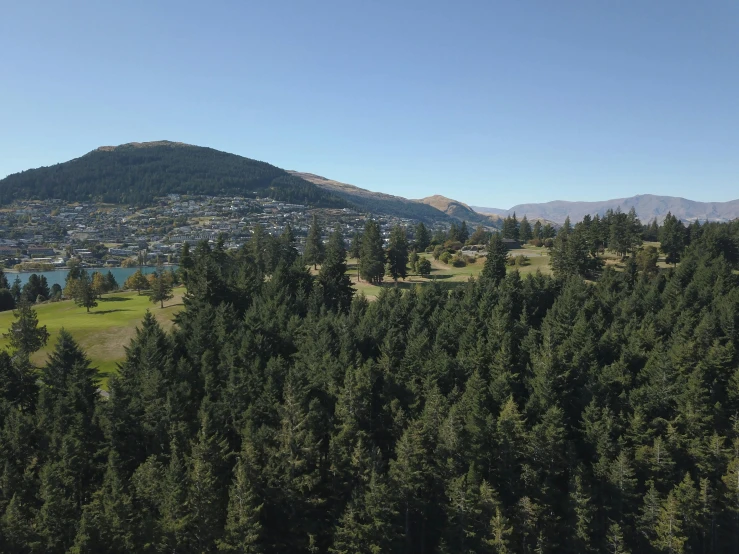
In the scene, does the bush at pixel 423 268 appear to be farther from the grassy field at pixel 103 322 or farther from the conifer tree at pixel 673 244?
the conifer tree at pixel 673 244

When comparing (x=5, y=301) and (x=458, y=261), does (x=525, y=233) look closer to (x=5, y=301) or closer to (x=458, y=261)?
(x=458, y=261)

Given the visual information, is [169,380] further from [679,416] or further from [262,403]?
[679,416]

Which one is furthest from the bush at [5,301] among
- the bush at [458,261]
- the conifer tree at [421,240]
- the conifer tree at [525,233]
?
the conifer tree at [525,233]

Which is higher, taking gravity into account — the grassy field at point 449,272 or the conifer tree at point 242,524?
the grassy field at point 449,272

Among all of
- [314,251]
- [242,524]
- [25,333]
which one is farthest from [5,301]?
[242,524]

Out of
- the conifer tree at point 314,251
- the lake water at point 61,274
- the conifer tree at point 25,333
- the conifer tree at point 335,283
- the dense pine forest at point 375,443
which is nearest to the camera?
the dense pine forest at point 375,443

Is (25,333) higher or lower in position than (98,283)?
higher
